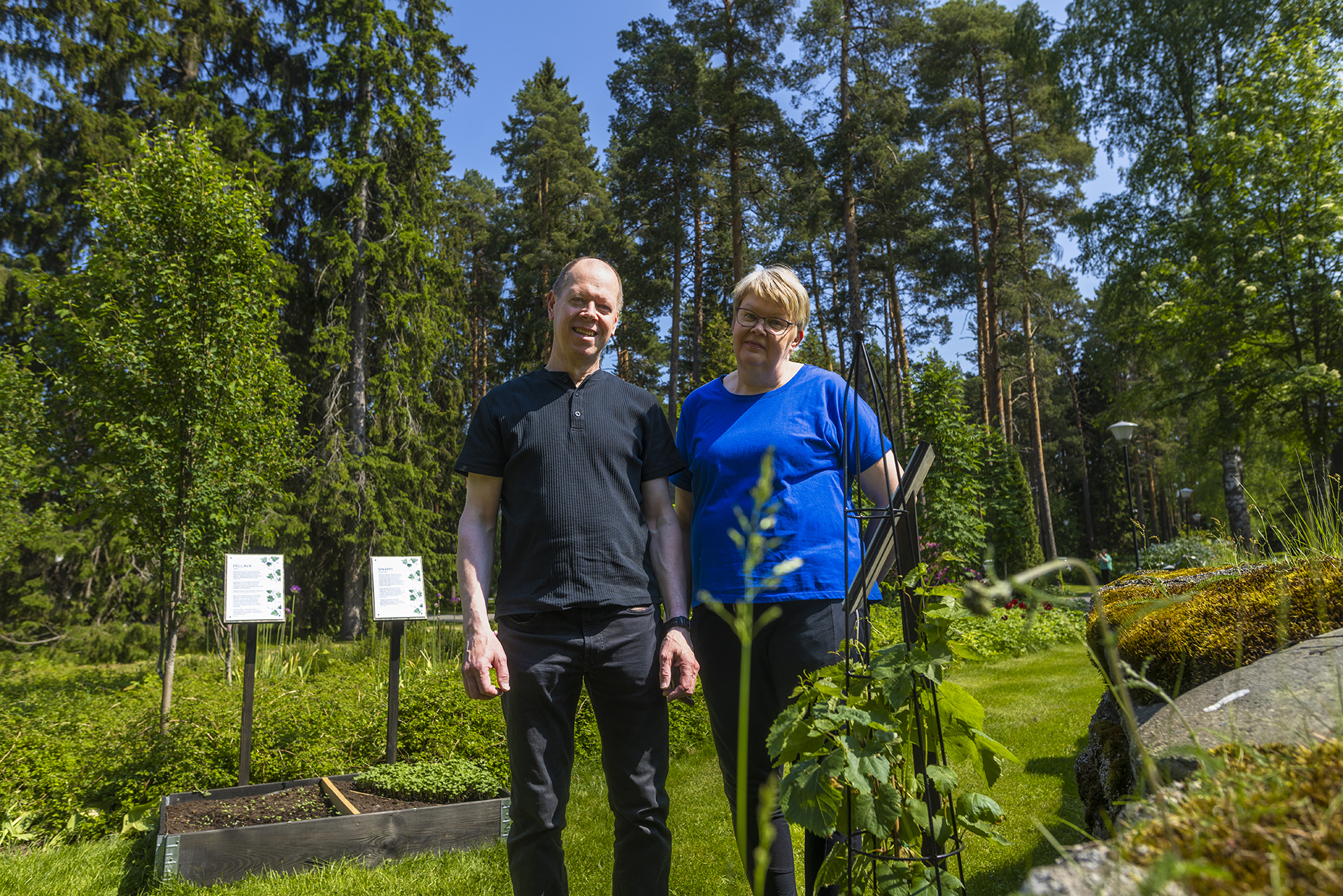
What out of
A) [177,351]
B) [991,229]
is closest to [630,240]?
[991,229]

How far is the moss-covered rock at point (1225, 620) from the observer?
1.93m

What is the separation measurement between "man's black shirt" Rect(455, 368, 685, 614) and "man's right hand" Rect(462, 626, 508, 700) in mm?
95

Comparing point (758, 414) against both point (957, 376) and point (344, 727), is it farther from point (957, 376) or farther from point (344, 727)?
point (957, 376)

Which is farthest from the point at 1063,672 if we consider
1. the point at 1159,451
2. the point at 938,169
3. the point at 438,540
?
the point at 1159,451

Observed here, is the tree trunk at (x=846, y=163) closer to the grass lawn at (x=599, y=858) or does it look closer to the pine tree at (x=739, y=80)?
the pine tree at (x=739, y=80)

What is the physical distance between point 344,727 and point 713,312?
1572 centimetres

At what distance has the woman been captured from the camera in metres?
1.96

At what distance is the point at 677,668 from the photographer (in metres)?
1.99

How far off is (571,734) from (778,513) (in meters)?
0.81

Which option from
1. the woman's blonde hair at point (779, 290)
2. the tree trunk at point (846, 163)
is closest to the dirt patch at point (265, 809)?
the woman's blonde hair at point (779, 290)

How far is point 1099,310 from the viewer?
14680 millimetres

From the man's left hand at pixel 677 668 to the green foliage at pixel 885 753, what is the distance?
45 cm

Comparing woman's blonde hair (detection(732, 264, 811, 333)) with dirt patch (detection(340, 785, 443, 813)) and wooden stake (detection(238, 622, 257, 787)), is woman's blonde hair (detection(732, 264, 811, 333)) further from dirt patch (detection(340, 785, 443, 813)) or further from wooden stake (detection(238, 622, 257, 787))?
wooden stake (detection(238, 622, 257, 787))

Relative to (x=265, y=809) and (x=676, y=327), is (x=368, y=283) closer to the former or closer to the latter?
(x=676, y=327)
